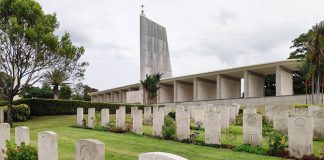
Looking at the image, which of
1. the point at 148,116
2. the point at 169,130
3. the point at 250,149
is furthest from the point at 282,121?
the point at 148,116

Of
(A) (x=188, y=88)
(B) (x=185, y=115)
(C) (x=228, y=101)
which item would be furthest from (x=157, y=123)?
(A) (x=188, y=88)

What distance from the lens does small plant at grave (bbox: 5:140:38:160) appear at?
991cm

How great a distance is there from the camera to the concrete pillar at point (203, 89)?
167 feet

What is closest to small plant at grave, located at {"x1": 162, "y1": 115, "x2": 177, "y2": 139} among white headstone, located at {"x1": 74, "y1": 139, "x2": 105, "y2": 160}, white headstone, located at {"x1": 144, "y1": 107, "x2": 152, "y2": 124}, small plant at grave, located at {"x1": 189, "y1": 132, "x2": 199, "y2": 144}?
small plant at grave, located at {"x1": 189, "y1": 132, "x2": 199, "y2": 144}

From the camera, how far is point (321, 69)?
3167 centimetres

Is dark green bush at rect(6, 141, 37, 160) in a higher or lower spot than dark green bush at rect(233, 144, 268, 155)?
higher

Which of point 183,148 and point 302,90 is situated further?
point 302,90

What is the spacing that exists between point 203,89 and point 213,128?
1534 inches

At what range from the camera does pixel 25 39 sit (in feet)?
76.7

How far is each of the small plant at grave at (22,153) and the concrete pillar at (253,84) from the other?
35.0 metres

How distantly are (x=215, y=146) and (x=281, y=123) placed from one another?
3973mm

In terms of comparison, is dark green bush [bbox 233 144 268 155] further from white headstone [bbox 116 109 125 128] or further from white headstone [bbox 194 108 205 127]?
white headstone [bbox 116 109 125 128]

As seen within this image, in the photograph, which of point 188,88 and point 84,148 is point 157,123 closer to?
point 84,148

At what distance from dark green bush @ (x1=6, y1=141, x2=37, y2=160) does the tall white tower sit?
44.8 meters
